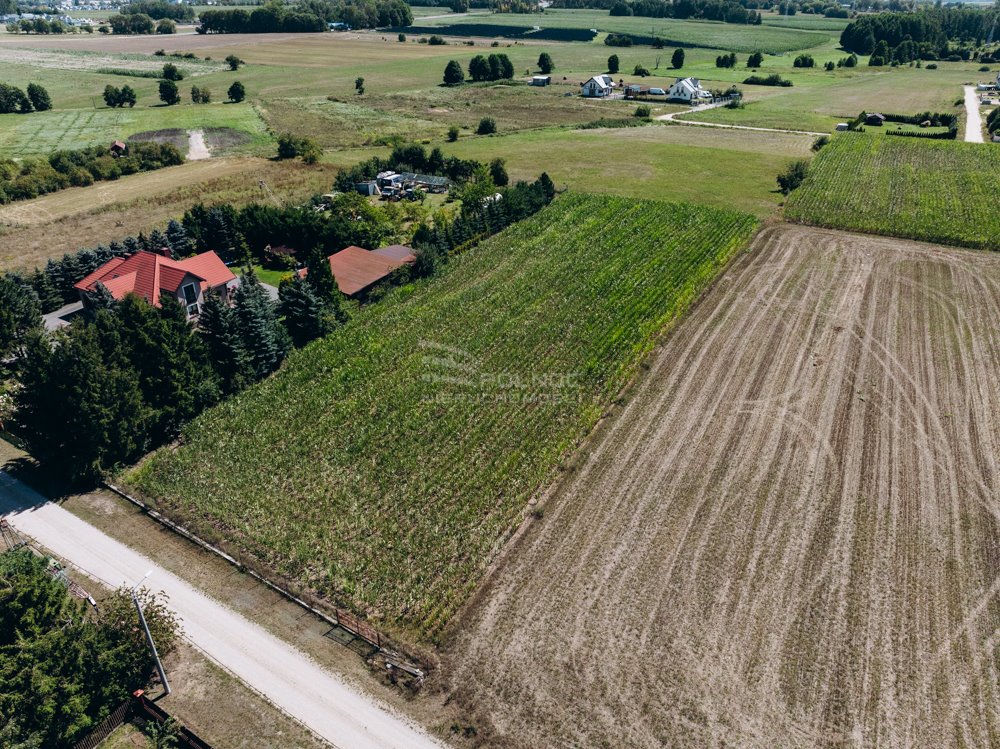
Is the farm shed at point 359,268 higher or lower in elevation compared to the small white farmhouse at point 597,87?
lower

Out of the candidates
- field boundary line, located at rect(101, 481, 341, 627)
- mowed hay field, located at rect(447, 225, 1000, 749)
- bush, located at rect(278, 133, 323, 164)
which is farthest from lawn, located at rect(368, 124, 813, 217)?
field boundary line, located at rect(101, 481, 341, 627)

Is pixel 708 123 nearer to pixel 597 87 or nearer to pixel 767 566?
pixel 597 87

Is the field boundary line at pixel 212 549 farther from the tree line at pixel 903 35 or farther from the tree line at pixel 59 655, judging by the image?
the tree line at pixel 903 35

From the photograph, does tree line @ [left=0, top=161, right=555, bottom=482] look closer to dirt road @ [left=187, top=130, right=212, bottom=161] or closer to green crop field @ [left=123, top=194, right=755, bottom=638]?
green crop field @ [left=123, top=194, right=755, bottom=638]

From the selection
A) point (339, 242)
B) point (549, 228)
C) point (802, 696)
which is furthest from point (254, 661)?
point (549, 228)

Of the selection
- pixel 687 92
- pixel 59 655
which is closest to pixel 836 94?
pixel 687 92

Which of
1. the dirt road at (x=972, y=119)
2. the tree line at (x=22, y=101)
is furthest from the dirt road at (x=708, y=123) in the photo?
the tree line at (x=22, y=101)
